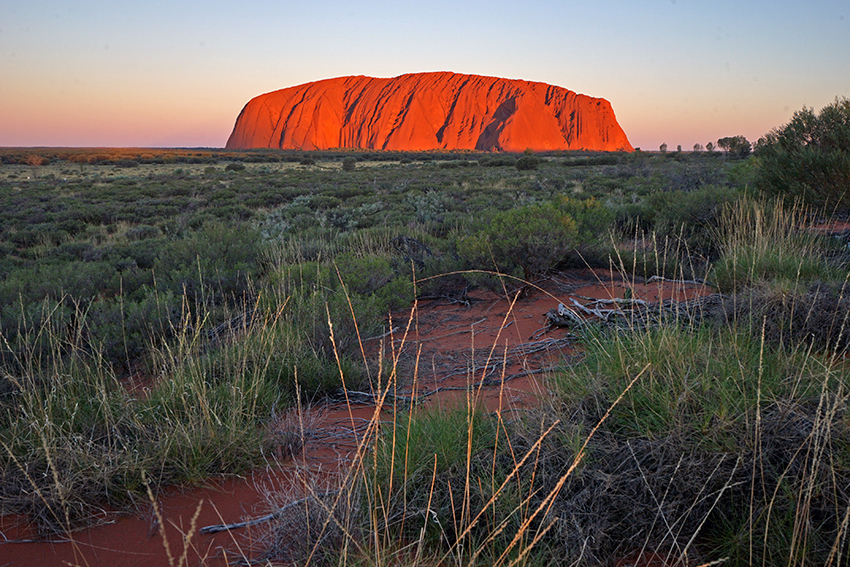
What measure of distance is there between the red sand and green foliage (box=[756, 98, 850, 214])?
3.72m

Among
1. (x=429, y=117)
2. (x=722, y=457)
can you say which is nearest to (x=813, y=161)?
(x=722, y=457)

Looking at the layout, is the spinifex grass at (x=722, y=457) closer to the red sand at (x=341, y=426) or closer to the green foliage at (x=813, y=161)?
the red sand at (x=341, y=426)

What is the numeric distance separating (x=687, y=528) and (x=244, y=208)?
15.7m

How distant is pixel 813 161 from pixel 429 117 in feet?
360

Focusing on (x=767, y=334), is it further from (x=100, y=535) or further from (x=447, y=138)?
(x=447, y=138)

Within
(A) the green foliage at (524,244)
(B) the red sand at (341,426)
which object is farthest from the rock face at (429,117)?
(B) the red sand at (341,426)

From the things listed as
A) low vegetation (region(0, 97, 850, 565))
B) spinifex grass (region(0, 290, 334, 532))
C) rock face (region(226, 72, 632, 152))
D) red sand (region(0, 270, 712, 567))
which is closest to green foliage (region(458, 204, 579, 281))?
low vegetation (region(0, 97, 850, 565))

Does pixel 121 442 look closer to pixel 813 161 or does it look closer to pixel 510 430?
pixel 510 430

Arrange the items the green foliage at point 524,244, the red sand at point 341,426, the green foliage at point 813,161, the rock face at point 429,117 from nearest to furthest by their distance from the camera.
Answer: the red sand at point 341,426
the green foliage at point 524,244
the green foliage at point 813,161
the rock face at point 429,117

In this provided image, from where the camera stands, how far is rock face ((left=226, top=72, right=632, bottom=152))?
108125mm

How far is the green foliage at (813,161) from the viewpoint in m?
7.08

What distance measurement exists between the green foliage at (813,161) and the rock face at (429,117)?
97.5 meters

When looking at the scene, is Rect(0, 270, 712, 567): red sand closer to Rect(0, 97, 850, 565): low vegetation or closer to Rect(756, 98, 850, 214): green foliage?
Rect(0, 97, 850, 565): low vegetation

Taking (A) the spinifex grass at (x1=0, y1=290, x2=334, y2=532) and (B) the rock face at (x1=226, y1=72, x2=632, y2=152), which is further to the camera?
(B) the rock face at (x1=226, y1=72, x2=632, y2=152)
